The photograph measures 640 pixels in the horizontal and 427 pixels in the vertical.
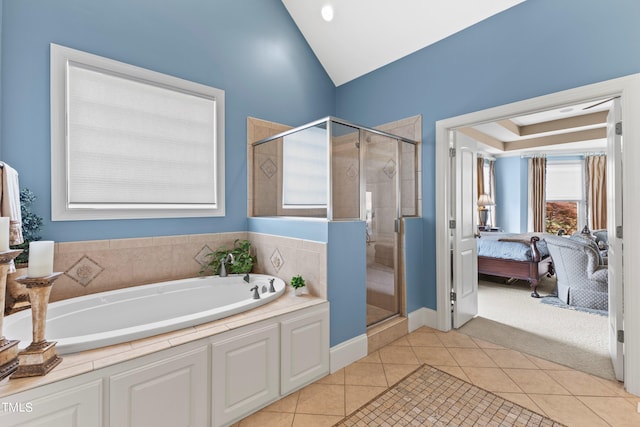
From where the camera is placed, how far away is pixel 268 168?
3035mm

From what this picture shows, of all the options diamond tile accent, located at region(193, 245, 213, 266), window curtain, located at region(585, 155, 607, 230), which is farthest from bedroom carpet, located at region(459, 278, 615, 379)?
window curtain, located at region(585, 155, 607, 230)

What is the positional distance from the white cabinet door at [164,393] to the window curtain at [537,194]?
7.73 meters

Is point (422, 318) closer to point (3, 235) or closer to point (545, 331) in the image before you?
point (545, 331)

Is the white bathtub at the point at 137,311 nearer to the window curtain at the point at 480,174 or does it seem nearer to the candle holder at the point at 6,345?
the candle holder at the point at 6,345

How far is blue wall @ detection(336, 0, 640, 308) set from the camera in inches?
79.7

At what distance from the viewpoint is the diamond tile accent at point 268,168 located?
3.00 meters

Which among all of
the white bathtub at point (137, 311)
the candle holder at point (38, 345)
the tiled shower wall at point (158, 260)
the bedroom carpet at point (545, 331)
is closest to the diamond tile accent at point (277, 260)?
the tiled shower wall at point (158, 260)

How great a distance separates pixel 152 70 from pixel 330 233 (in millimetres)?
2023

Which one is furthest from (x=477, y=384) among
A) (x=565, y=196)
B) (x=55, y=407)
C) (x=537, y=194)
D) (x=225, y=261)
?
(x=565, y=196)

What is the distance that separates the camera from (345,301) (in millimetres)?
2320

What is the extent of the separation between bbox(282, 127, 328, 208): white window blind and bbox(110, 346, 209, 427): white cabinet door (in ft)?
4.56

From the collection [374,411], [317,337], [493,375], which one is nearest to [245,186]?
[317,337]

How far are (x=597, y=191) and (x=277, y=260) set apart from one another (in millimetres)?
7535

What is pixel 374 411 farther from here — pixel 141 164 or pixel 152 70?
pixel 152 70
